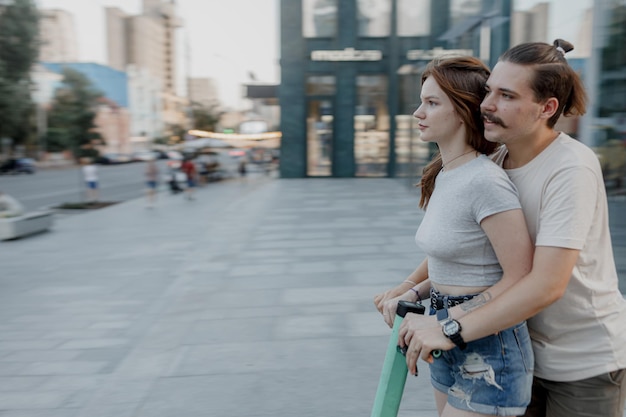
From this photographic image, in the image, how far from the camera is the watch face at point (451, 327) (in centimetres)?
148

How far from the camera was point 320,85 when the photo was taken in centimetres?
2305

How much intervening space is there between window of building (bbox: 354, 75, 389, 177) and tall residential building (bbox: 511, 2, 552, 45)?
12446 millimetres

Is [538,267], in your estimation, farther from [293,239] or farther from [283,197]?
[283,197]

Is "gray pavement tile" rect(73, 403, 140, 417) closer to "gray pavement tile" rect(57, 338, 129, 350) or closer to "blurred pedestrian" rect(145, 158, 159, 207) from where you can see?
"gray pavement tile" rect(57, 338, 129, 350)

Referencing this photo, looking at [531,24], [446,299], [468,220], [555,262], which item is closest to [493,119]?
[468,220]

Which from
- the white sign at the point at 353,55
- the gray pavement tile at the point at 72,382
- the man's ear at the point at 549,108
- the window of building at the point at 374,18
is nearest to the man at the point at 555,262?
the man's ear at the point at 549,108

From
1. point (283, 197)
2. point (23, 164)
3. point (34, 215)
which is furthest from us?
point (23, 164)

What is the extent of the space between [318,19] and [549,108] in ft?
73.6

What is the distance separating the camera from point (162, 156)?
227ft

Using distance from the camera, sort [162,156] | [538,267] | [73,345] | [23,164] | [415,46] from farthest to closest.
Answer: [162,156]
[23,164]
[415,46]
[73,345]
[538,267]

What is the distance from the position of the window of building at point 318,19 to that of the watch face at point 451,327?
73.3 feet

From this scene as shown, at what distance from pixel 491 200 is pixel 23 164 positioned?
42.2 metres

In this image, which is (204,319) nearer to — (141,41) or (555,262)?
(555,262)

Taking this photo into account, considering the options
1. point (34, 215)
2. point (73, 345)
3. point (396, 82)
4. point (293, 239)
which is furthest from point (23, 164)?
point (73, 345)
